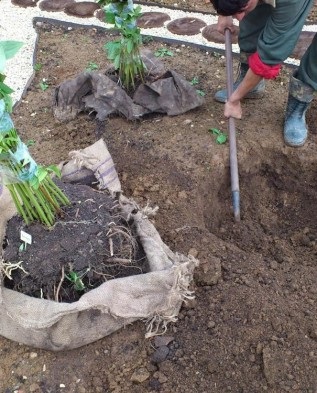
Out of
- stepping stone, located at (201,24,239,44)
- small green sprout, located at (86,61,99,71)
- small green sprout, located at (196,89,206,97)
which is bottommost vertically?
small green sprout, located at (196,89,206,97)

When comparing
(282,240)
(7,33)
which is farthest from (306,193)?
(7,33)

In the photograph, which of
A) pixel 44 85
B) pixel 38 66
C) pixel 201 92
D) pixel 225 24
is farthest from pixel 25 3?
pixel 225 24

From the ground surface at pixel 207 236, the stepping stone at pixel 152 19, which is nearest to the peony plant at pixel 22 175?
the ground surface at pixel 207 236

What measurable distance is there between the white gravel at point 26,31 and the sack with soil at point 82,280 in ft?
5.19

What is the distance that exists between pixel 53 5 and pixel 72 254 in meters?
2.95

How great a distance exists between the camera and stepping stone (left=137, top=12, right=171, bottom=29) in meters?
3.97

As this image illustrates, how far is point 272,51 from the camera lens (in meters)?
2.44

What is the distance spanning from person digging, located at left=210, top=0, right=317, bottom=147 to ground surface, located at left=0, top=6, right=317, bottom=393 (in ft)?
0.43

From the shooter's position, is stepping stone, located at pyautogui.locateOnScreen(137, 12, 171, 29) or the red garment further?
stepping stone, located at pyautogui.locateOnScreen(137, 12, 171, 29)

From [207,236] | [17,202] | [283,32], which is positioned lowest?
[207,236]

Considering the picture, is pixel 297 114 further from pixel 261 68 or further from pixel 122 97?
pixel 122 97

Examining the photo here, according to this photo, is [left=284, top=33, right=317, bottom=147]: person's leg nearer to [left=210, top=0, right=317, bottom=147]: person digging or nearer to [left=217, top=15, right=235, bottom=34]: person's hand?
[left=210, top=0, right=317, bottom=147]: person digging

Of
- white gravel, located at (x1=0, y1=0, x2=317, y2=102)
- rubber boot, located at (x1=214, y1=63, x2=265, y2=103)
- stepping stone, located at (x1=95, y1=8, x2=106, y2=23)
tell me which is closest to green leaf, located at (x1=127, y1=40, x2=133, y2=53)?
rubber boot, located at (x1=214, y1=63, x2=265, y2=103)

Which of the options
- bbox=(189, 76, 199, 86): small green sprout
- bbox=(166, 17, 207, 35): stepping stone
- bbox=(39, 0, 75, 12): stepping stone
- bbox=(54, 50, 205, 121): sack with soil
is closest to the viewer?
bbox=(54, 50, 205, 121): sack with soil
